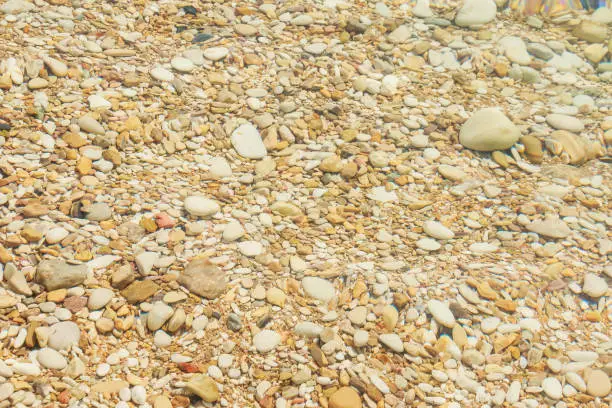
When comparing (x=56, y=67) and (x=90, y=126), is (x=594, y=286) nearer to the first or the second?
(x=90, y=126)

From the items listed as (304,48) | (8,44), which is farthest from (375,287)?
(8,44)

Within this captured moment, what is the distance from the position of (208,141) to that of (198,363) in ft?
4.57

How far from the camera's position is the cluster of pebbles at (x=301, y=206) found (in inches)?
99.6

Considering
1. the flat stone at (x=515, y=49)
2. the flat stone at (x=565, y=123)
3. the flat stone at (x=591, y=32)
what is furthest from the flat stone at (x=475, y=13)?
the flat stone at (x=565, y=123)

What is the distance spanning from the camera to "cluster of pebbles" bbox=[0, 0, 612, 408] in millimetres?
2529

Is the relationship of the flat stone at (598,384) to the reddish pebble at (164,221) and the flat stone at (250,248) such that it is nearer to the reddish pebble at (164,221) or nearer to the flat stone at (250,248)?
the flat stone at (250,248)

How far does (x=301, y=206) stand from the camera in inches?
128

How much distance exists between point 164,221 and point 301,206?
0.68m

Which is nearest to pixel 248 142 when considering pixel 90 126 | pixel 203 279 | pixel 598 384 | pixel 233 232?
pixel 233 232

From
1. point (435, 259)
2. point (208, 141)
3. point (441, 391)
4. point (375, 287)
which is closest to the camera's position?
point (441, 391)

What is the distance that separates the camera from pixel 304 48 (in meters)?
4.18

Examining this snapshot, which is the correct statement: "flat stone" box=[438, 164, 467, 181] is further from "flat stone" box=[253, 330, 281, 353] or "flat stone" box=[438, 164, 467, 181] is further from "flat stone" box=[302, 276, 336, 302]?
"flat stone" box=[253, 330, 281, 353]

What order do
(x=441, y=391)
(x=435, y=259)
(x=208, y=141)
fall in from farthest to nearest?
(x=208, y=141)
(x=435, y=259)
(x=441, y=391)

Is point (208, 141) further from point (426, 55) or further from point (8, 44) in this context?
point (426, 55)
